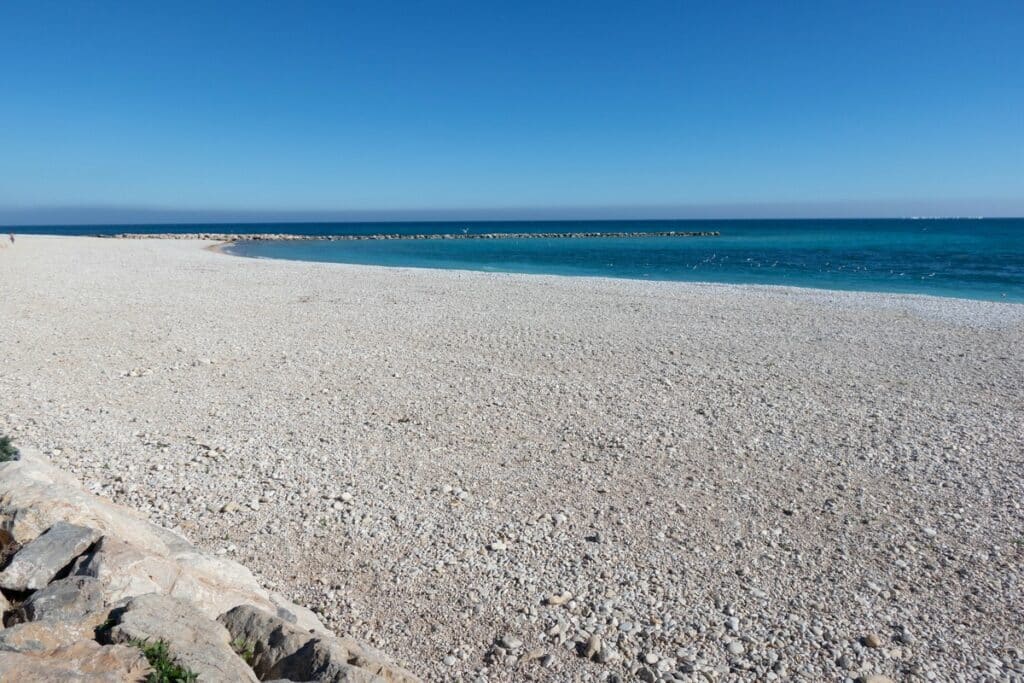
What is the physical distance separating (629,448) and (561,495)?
4.62ft

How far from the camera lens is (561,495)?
5730mm

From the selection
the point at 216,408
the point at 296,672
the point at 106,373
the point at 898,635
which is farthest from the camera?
the point at 106,373

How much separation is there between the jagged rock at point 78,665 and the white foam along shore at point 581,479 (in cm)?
169

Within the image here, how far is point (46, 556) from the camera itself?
3.01 metres

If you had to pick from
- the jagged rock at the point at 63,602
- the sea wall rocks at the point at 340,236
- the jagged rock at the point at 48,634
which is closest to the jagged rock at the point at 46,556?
the jagged rock at the point at 63,602

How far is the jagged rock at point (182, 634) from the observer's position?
8.05 ft

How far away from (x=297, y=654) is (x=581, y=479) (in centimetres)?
372

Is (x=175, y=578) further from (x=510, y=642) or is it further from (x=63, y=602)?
(x=510, y=642)

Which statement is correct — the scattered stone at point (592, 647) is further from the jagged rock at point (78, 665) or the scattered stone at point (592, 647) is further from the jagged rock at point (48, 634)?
the jagged rock at point (48, 634)

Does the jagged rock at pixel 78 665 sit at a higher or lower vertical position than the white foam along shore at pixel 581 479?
higher

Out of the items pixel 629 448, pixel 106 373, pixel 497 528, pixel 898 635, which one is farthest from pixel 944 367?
pixel 106 373

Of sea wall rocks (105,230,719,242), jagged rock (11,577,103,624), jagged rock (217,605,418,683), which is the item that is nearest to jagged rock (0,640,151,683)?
jagged rock (11,577,103,624)

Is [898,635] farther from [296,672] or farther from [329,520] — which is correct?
[329,520]

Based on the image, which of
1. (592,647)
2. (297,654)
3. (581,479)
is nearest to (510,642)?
(592,647)
